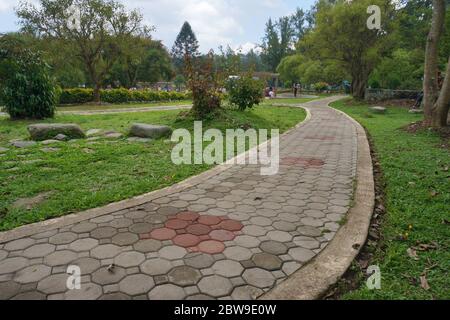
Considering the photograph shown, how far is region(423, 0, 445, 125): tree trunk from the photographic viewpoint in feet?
30.8

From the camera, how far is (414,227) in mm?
3320

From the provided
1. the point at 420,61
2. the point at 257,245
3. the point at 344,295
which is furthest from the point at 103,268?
the point at 420,61

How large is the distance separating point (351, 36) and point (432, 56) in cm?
1295

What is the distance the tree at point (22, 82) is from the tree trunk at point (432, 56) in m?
13.0

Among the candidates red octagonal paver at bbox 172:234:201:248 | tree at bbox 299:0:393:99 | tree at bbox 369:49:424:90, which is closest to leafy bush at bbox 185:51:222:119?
red octagonal paver at bbox 172:234:201:248

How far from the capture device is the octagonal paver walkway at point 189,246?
231 centimetres

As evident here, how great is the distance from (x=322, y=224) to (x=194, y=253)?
55.6 inches

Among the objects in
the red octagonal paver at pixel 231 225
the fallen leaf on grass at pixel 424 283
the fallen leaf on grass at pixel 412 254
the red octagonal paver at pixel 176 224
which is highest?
the red octagonal paver at pixel 176 224

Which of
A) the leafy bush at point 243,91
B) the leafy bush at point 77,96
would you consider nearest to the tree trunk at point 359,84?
the leafy bush at point 243,91

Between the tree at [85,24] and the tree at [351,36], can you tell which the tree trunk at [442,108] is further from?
the tree at [85,24]

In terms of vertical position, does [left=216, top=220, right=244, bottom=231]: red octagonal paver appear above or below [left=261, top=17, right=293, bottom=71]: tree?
below

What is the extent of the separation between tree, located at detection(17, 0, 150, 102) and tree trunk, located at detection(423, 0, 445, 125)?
849 inches

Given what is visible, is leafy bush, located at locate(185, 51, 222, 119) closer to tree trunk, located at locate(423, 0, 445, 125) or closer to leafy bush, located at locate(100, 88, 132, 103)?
tree trunk, located at locate(423, 0, 445, 125)
